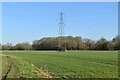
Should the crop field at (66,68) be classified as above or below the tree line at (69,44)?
below

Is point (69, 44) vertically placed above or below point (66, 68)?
above

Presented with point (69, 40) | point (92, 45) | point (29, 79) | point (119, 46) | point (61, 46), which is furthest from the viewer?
point (69, 40)

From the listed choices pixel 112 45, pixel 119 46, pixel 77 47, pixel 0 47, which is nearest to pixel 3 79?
pixel 119 46

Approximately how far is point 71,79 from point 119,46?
10779cm

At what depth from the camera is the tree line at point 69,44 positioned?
→ 14438 centimetres

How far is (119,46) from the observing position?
407 feet

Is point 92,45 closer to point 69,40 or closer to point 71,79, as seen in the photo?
point 69,40

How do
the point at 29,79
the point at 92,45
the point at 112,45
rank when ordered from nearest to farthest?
the point at 29,79 → the point at 112,45 → the point at 92,45

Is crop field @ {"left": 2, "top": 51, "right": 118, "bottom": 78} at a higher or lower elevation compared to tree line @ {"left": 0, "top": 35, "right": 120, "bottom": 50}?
lower

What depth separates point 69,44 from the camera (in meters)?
163

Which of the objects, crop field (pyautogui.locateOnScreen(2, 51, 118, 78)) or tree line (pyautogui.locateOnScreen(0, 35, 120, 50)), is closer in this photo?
crop field (pyautogui.locateOnScreen(2, 51, 118, 78))

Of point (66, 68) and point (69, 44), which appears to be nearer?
point (66, 68)

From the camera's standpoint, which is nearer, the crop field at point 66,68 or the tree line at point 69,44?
the crop field at point 66,68

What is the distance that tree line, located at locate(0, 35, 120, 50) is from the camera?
144m
